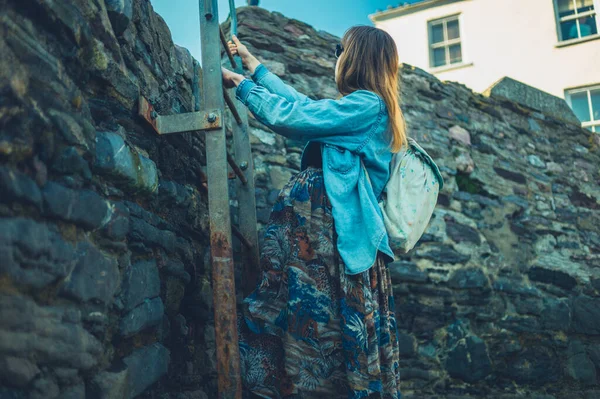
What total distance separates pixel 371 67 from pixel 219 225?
2.63 feet

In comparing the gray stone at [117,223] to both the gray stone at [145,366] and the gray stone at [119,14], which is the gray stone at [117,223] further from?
the gray stone at [119,14]

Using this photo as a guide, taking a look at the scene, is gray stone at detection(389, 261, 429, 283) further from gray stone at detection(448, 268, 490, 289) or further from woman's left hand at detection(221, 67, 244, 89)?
woman's left hand at detection(221, 67, 244, 89)

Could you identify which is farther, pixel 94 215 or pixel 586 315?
pixel 586 315

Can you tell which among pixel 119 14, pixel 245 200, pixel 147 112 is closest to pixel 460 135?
pixel 245 200

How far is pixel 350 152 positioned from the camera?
1.92 metres

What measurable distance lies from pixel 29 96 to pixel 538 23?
11.0 meters

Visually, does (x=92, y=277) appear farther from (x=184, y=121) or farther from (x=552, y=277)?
(x=552, y=277)

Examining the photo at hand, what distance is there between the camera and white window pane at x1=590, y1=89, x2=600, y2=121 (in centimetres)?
920

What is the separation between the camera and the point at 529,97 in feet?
16.6

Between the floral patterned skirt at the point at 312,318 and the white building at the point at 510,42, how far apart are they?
8.58 meters

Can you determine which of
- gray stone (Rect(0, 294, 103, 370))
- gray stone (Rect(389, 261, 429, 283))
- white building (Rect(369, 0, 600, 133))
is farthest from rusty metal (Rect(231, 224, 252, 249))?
white building (Rect(369, 0, 600, 133))

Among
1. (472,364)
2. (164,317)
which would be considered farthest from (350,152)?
(472,364)

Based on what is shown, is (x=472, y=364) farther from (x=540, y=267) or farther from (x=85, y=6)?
(x=85, y=6)

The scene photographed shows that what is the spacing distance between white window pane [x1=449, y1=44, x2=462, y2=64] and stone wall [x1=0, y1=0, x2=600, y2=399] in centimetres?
676
